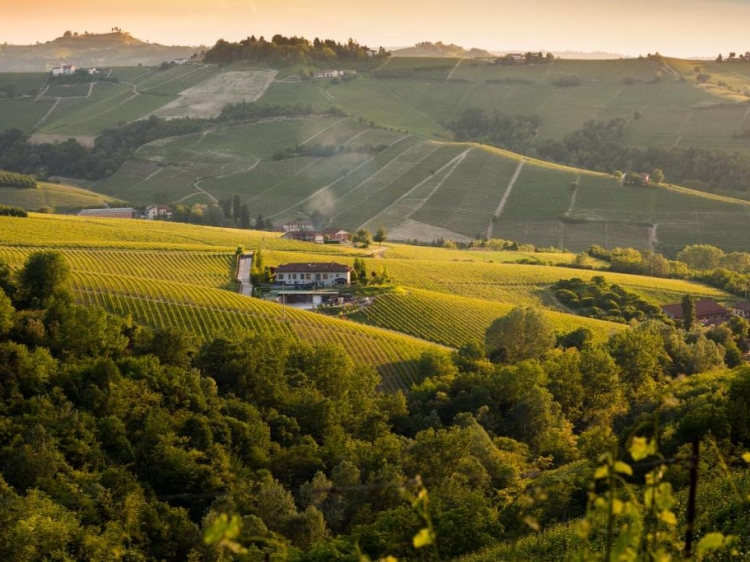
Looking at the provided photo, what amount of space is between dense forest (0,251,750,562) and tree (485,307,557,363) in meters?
1.11

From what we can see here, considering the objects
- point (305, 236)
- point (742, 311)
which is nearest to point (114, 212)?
point (305, 236)

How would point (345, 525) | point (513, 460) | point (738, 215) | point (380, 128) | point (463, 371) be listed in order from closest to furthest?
1. point (345, 525)
2. point (513, 460)
3. point (463, 371)
4. point (738, 215)
5. point (380, 128)

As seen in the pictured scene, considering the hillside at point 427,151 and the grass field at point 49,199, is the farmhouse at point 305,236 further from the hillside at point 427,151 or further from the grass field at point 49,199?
the grass field at point 49,199

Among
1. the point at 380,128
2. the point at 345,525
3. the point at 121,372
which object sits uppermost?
the point at 380,128

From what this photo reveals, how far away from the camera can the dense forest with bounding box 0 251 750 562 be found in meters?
26.8

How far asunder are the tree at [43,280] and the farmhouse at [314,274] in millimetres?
25398

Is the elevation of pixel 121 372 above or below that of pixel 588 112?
below

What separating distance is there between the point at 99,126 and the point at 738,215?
11323 cm

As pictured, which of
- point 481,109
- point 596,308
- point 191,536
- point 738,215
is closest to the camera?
point 191,536

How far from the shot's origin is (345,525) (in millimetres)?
32125

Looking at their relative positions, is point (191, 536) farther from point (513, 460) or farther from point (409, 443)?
point (513, 460)

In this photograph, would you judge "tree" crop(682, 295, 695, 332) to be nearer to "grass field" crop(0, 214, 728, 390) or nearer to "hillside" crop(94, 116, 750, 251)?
"grass field" crop(0, 214, 728, 390)

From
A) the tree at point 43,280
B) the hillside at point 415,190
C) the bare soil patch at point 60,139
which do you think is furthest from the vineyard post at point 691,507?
the bare soil patch at point 60,139

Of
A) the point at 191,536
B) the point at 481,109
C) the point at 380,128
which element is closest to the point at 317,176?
the point at 380,128
